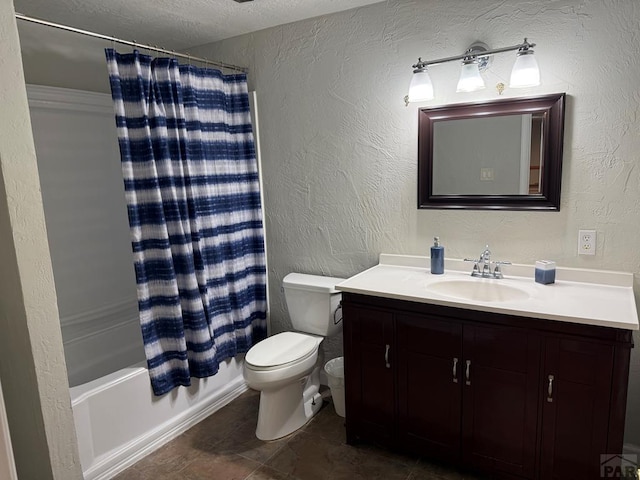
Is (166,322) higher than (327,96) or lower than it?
lower

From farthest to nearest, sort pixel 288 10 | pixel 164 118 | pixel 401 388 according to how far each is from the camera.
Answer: pixel 288 10, pixel 164 118, pixel 401 388

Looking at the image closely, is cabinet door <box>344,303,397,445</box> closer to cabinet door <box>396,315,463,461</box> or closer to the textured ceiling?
cabinet door <box>396,315,463,461</box>

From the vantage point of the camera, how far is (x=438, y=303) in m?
1.91

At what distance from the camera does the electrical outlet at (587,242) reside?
204 centimetres

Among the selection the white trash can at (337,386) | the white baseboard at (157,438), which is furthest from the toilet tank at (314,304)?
the white baseboard at (157,438)

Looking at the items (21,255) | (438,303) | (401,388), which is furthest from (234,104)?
(401,388)

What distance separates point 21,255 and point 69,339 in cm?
148

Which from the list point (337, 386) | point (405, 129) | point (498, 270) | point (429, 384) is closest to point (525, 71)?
point (405, 129)

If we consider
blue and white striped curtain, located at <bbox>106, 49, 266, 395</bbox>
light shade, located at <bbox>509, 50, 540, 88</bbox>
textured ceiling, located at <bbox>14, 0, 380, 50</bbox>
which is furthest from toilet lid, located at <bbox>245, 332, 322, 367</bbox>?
textured ceiling, located at <bbox>14, 0, 380, 50</bbox>

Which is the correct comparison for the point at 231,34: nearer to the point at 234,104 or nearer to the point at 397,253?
the point at 234,104

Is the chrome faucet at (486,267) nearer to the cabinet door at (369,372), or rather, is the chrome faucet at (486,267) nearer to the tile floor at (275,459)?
the cabinet door at (369,372)

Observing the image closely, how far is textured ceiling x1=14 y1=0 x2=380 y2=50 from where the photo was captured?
89.1 inches

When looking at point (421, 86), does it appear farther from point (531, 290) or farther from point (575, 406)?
point (575, 406)

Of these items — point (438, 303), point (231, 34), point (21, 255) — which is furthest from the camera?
point (231, 34)
